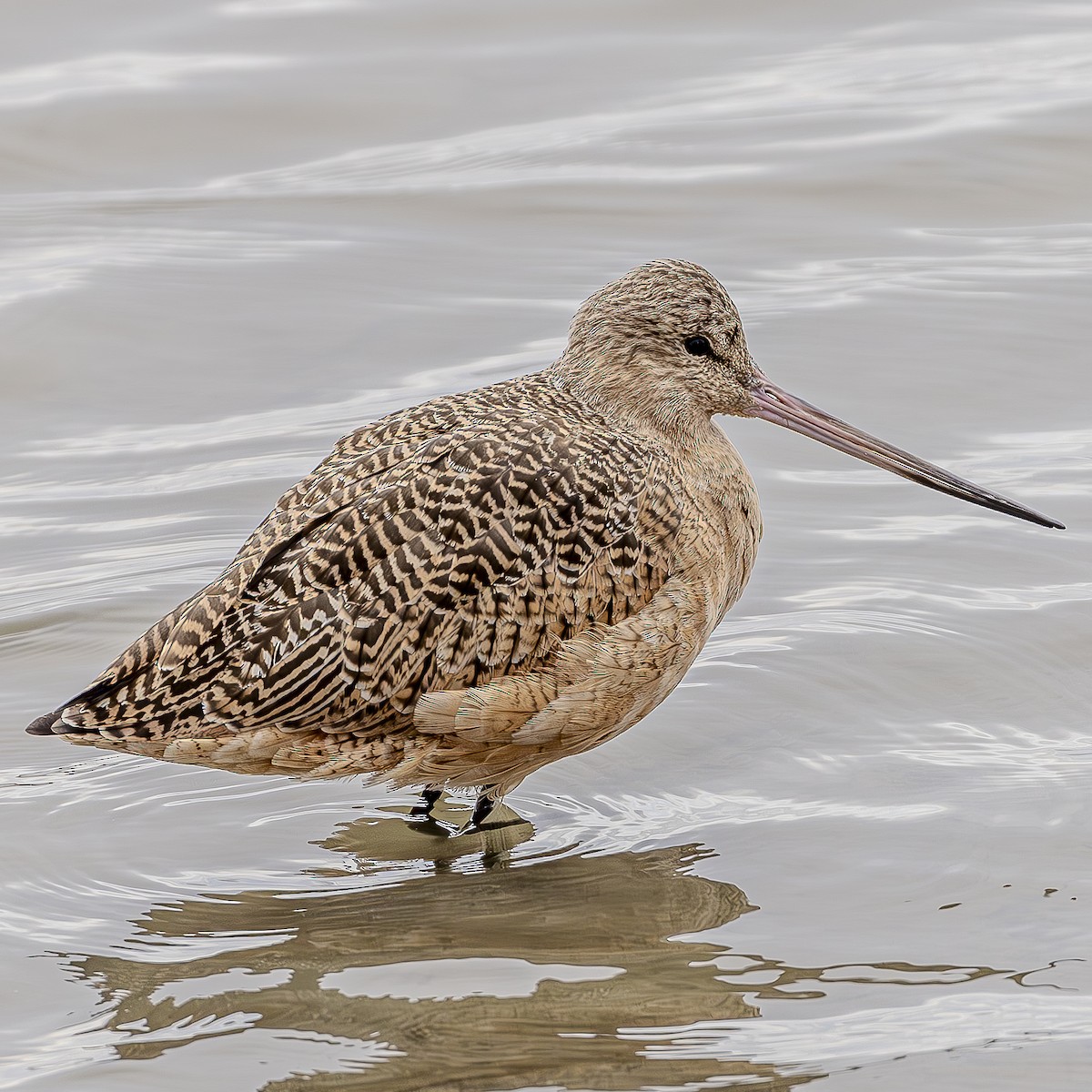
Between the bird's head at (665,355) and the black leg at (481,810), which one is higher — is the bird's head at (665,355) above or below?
above

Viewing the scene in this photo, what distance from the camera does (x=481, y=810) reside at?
5.99m

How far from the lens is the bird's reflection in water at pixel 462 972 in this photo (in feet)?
15.2

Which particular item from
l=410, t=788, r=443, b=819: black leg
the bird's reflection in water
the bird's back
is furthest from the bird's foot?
the bird's back

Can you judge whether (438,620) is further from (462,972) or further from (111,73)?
(111,73)

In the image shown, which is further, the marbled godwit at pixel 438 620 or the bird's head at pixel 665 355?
the bird's head at pixel 665 355

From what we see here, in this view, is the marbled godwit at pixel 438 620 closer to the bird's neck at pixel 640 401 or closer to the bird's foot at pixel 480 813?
the bird's foot at pixel 480 813

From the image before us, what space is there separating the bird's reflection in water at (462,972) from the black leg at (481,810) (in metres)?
0.11

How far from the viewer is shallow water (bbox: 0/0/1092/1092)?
4.92 m

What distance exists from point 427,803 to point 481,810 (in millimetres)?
334

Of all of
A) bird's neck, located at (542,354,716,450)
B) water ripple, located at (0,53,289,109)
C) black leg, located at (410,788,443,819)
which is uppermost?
water ripple, located at (0,53,289,109)

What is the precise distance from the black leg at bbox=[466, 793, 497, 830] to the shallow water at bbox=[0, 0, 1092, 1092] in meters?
0.11

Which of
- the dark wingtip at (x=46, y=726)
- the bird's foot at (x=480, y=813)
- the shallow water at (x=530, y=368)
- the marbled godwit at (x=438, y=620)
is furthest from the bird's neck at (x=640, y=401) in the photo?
the dark wingtip at (x=46, y=726)

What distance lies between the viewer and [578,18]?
12906 mm

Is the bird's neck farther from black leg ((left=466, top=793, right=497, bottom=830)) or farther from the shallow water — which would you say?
black leg ((left=466, top=793, right=497, bottom=830))
